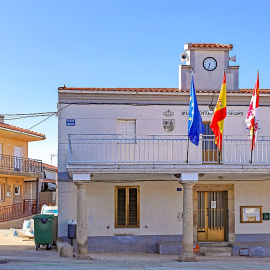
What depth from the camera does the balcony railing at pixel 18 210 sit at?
1222 inches

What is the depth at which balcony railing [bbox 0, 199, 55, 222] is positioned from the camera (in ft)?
102

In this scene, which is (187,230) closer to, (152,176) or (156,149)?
(152,176)

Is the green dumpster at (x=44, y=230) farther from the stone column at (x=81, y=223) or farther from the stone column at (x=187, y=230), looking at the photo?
the stone column at (x=187, y=230)

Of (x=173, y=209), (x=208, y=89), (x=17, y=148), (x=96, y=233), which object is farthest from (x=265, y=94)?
(x=17, y=148)

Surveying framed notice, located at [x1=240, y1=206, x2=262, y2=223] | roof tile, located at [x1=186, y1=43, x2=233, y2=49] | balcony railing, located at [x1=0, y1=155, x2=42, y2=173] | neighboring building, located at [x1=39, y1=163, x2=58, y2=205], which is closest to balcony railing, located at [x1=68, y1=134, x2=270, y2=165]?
framed notice, located at [x1=240, y1=206, x2=262, y2=223]

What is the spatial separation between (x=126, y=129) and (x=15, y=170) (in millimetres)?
16274

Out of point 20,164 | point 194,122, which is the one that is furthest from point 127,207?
point 20,164

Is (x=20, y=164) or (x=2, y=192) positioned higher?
(x=20, y=164)

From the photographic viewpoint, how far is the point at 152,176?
60.6 feet

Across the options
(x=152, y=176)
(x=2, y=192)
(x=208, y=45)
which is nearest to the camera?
(x=152, y=176)

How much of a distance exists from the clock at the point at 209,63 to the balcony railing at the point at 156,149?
3037 millimetres

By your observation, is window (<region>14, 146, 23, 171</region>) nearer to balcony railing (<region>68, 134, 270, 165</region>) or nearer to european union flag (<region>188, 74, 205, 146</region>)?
balcony railing (<region>68, 134, 270, 165</region>)

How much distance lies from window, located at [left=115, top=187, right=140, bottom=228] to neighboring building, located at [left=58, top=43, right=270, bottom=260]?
38 mm

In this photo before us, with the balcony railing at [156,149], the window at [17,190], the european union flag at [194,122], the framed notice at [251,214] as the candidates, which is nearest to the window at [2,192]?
the window at [17,190]
